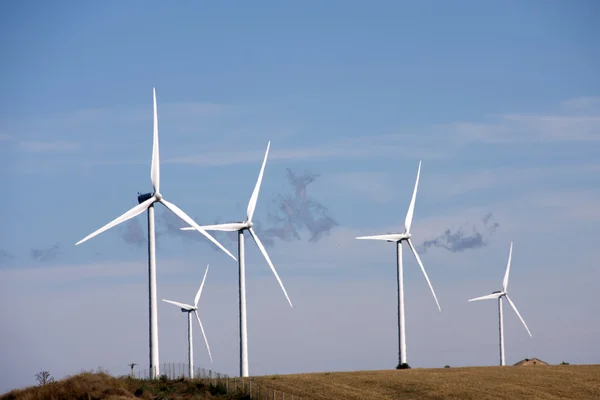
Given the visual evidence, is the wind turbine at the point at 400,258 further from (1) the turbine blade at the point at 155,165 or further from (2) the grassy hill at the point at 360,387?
(1) the turbine blade at the point at 155,165

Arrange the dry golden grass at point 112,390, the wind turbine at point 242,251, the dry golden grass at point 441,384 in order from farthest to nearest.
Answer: the wind turbine at point 242,251
the dry golden grass at point 441,384
the dry golden grass at point 112,390

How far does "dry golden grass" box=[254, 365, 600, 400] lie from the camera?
110 m

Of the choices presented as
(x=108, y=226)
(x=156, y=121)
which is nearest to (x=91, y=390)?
(x=108, y=226)

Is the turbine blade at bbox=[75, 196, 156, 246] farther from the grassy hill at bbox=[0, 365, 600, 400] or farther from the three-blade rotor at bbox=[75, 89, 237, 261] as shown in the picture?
the grassy hill at bbox=[0, 365, 600, 400]

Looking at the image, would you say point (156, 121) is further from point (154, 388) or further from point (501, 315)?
point (501, 315)

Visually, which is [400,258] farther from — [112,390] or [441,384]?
[112,390]

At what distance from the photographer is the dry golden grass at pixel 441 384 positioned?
360ft

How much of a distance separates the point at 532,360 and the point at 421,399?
238 feet

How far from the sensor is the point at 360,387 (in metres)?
114

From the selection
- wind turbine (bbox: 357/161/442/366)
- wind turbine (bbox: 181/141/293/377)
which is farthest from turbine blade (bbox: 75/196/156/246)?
wind turbine (bbox: 357/161/442/366)

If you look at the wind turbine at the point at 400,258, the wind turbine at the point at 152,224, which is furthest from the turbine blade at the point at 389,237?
the wind turbine at the point at 152,224

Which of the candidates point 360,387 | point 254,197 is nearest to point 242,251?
point 254,197

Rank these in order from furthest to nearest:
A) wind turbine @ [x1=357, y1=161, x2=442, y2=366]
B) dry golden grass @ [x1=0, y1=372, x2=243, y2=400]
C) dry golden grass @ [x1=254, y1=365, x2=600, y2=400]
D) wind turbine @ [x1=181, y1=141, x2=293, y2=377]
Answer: wind turbine @ [x1=357, y1=161, x2=442, y2=366]
wind turbine @ [x1=181, y1=141, x2=293, y2=377]
dry golden grass @ [x1=254, y1=365, x2=600, y2=400]
dry golden grass @ [x1=0, y1=372, x2=243, y2=400]

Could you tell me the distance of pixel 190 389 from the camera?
10900 centimetres
